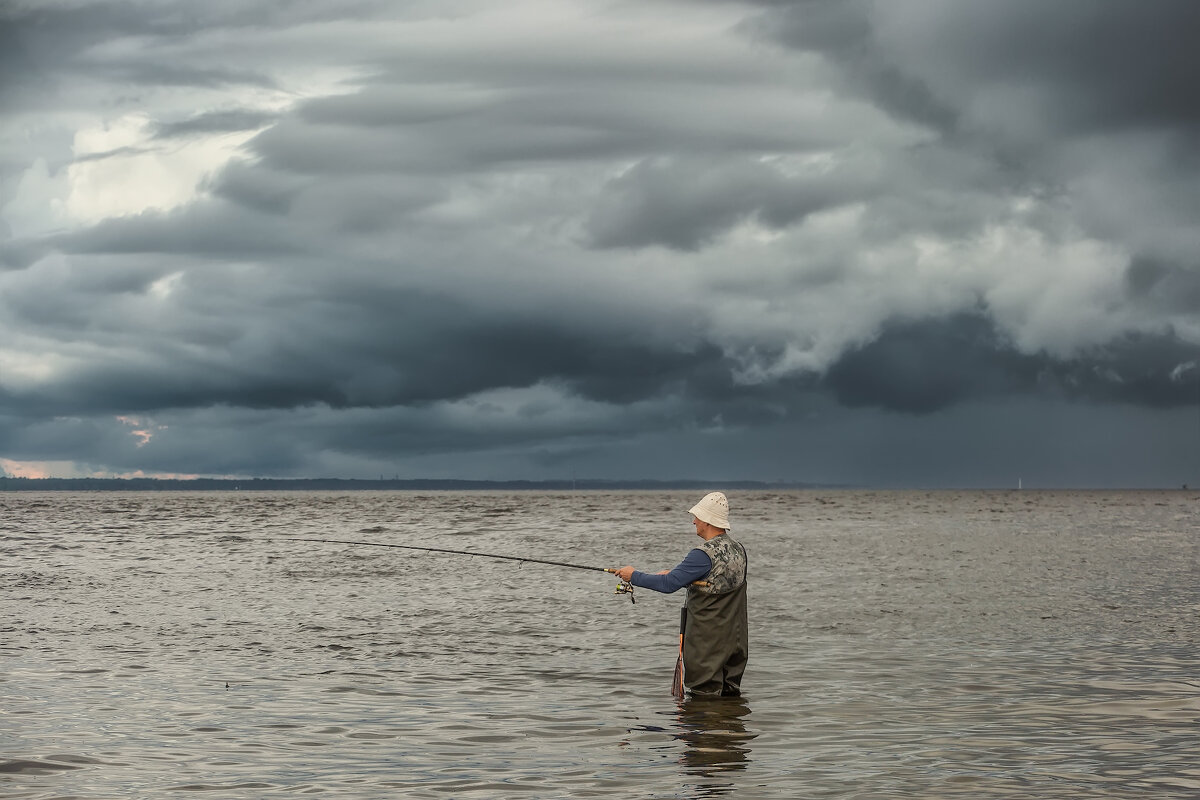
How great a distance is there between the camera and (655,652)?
1741 centimetres

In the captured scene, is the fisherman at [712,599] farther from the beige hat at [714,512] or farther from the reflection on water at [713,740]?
the reflection on water at [713,740]

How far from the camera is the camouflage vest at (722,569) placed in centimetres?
1192

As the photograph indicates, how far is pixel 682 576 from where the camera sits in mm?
11773

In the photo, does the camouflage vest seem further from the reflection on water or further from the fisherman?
the reflection on water

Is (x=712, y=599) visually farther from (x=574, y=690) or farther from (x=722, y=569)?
(x=574, y=690)

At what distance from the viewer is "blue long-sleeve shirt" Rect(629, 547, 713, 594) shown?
11.7 metres

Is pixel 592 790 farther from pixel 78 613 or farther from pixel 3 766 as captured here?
pixel 78 613

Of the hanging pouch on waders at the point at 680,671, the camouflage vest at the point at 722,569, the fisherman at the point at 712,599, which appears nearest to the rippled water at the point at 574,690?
the hanging pouch on waders at the point at 680,671

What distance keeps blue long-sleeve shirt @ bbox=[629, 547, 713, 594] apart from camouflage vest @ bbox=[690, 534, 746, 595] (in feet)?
0.24

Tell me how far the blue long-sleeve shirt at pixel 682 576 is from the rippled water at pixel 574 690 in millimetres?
1383

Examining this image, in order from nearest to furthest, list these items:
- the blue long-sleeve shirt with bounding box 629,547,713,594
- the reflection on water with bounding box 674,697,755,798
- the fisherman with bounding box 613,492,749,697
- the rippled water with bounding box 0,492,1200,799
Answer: the reflection on water with bounding box 674,697,755,798
the rippled water with bounding box 0,492,1200,799
the blue long-sleeve shirt with bounding box 629,547,713,594
the fisherman with bounding box 613,492,749,697

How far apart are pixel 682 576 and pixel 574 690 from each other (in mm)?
3009

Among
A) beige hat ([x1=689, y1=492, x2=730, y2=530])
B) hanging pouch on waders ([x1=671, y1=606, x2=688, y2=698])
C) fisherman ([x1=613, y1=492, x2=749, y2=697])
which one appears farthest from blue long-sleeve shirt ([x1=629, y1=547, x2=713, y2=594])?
hanging pouch on waders ([x1=671, y1=606, x2=688, y2=698])

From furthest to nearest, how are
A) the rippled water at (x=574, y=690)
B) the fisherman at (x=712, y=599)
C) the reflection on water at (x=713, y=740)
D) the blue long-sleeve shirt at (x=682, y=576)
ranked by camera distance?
the fisherman at (x=712, y=599) < the blue long-sleeve shirt at (x=682, y=576) < the rippled water at (x=574, y=690) < the reflection on water at (x=713, y=740)
